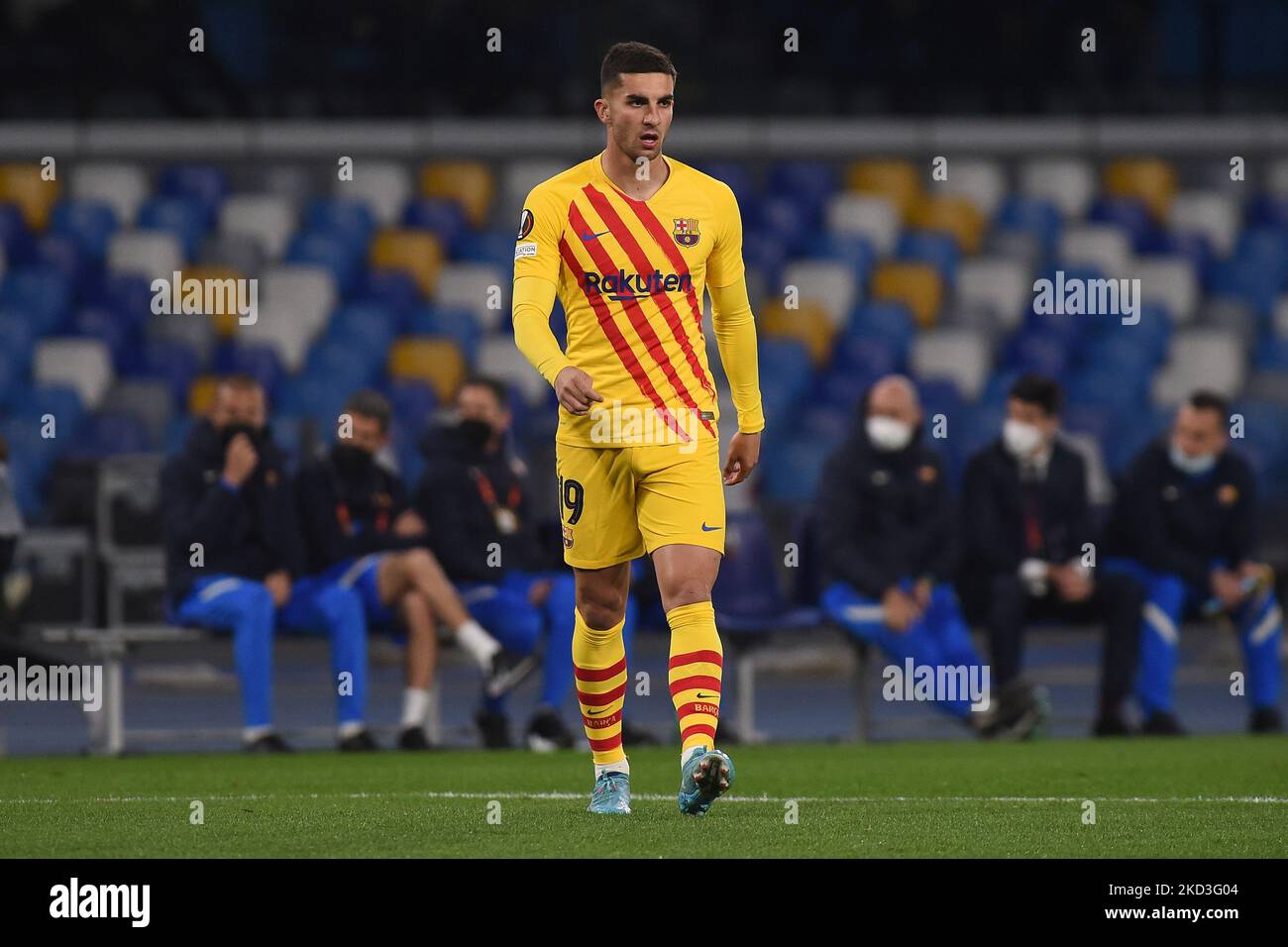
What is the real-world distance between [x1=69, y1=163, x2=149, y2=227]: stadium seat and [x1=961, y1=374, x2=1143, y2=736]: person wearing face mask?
9.55 m

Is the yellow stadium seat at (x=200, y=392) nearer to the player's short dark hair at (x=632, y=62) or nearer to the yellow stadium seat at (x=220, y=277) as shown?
the yellow stadium seat at (x=220, y=277)

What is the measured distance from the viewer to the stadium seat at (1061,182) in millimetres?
19422

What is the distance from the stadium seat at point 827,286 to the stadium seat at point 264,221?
414cm

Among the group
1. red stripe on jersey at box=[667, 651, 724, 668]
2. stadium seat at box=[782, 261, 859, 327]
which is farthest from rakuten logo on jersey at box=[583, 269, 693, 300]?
stadium seat at box=[782, 261, 859, 327]

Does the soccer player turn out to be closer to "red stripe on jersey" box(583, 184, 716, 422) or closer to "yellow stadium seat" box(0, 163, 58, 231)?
"red stripe on jersey" box(583, 184, 716, 422)

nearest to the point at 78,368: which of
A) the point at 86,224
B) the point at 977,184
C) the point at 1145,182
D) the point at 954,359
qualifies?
the point at 86,224

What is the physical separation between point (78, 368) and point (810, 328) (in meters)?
5.63

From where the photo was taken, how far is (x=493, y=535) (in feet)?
34.4

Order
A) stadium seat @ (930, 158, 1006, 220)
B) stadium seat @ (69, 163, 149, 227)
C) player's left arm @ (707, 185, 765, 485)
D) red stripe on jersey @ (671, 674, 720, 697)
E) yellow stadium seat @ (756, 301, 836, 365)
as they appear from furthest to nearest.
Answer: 1. stadium seat @ (930, 158, 1006, 220)
2. stadium seat @ (69, 163, 149, 227)
3. yellow stadium seat @ (756, 301, 836, 365)
4. player's left arm @ (707, 185, 765, 485)
5. red stripe on jersey @ (671, 674, 720, 697)

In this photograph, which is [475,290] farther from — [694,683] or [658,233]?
[694,683]

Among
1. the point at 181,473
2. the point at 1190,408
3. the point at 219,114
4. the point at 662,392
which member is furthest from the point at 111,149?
the point at 662,392

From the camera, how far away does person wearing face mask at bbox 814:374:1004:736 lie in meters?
10.3

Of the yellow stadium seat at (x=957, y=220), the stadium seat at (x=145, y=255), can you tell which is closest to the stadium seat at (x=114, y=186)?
the stadium seat at (x=145, y=255)

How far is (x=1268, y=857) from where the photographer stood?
5.08m
